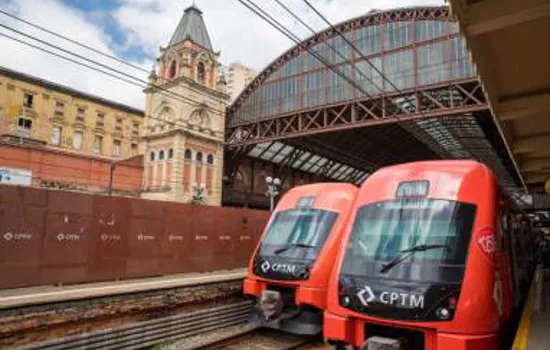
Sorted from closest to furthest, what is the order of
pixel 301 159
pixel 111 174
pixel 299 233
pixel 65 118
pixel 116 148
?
1. pixel 299 233
2. pixel 111 174
3. pixel 301 159
4. pixel 65 118
5. pixel 116 148

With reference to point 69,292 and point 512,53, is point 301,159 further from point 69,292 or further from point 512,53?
point 512,53

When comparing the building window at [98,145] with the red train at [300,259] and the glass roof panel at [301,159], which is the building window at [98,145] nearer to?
the glass roof panel at [301,159]

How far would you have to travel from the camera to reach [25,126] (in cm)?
3941

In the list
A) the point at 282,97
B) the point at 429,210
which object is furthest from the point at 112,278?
the point at 282,97

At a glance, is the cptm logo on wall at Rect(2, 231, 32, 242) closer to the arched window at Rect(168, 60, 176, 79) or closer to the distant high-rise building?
the arched window at Rect(168, 60, 176, 79)

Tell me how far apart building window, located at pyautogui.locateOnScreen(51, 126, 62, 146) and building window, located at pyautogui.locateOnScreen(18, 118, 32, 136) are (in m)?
2.18

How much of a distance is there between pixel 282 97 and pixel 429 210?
92.5 feet

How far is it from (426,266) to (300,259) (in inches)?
129

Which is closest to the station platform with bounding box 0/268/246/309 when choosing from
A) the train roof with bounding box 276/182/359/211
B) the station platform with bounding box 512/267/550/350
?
the train roof with bounding box 276/182/359/211

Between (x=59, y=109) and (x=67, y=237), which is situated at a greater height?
(x=59, y=109)

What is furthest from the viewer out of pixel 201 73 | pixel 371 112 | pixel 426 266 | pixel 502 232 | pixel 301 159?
pixel 301 159

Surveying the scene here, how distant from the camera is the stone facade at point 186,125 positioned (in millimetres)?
32125

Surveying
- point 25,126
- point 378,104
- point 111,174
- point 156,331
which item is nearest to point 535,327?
point 156,331

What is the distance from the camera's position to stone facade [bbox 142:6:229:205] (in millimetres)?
32125
